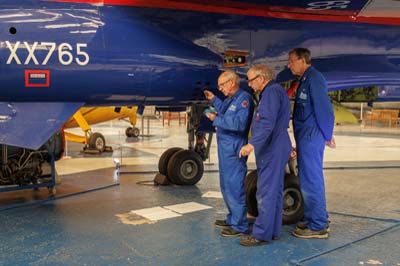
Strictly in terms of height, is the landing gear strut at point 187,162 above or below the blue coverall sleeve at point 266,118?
below

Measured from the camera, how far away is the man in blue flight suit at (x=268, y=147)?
12.5 ft

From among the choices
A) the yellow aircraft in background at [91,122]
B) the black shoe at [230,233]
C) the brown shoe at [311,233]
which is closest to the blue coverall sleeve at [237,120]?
the black shoe at [230,233]

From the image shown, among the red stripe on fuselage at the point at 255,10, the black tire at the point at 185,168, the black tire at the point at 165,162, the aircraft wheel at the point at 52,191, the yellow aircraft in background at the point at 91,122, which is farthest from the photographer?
the yellow aircraft in background at the point at 91,122

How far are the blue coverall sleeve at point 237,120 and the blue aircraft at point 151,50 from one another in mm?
896

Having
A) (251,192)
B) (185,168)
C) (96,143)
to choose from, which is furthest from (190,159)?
(96,143)

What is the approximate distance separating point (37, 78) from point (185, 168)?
332 centimetres

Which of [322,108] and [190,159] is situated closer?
[322,108]

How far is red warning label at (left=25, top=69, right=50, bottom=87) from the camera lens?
411 centimetres

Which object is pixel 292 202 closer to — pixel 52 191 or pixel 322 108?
pixel 322 108

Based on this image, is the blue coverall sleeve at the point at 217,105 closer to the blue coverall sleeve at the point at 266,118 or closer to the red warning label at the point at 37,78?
Result: the blue coverall sleeve at the point at 266,118

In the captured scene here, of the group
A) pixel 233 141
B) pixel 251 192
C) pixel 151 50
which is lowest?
pixel 251 192

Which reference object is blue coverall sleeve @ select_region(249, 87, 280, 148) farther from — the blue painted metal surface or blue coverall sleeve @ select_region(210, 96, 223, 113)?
the blue painted metal surface

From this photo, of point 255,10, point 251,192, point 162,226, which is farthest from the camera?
point 255,10

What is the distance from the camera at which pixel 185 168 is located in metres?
7.04
